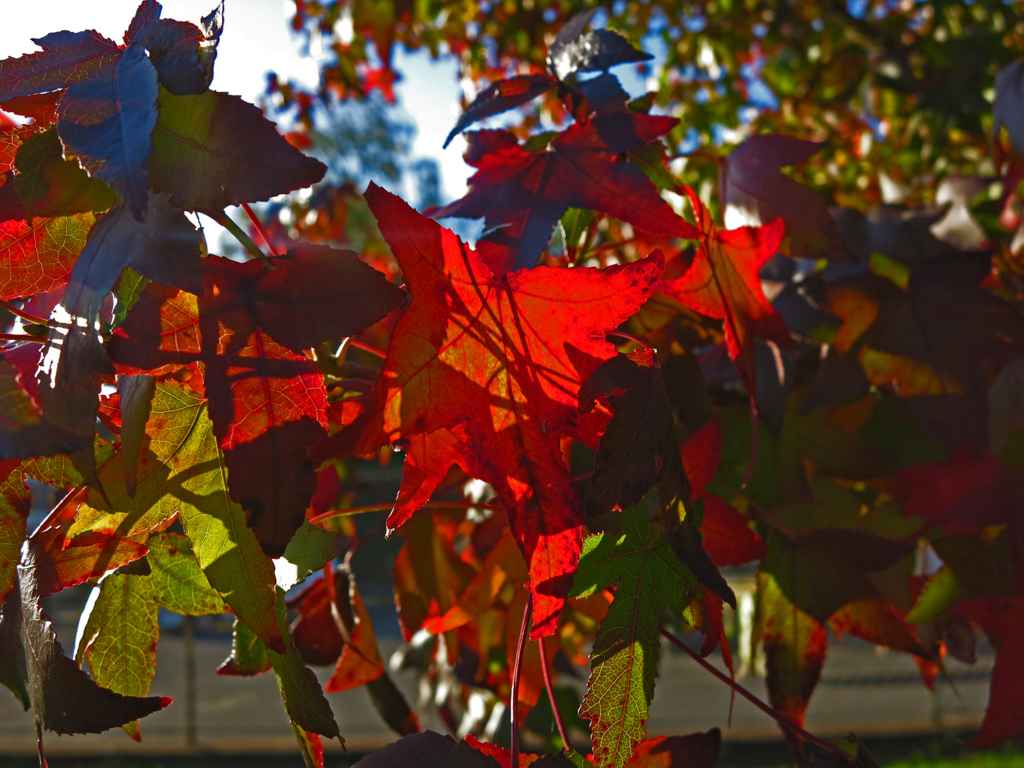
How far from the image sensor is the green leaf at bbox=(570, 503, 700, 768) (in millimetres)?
458

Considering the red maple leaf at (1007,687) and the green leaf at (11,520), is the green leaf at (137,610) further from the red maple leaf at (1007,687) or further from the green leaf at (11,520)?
the red maple leaf at (1007,687)

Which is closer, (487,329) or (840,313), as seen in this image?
(487,329)

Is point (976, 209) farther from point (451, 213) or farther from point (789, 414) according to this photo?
point (451, 213)

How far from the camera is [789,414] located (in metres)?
0.87

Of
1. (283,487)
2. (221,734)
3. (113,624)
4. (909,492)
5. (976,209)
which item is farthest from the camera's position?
(221,734)

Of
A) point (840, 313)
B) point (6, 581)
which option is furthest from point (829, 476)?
point (6, 581)

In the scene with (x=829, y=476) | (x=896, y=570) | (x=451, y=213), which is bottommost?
(x=896, y=570)

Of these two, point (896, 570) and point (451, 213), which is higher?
point (451, 213)

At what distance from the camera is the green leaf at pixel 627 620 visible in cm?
46

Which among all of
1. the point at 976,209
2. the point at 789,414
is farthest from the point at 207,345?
the point at 976,209

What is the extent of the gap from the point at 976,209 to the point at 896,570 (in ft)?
3.21

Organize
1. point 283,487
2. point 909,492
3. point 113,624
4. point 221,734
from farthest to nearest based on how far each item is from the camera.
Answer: point 221,734
point 909,492
point 113,624
point 283,487

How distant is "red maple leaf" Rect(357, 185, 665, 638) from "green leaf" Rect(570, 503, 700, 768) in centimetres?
6

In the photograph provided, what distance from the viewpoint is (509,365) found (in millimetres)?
488
